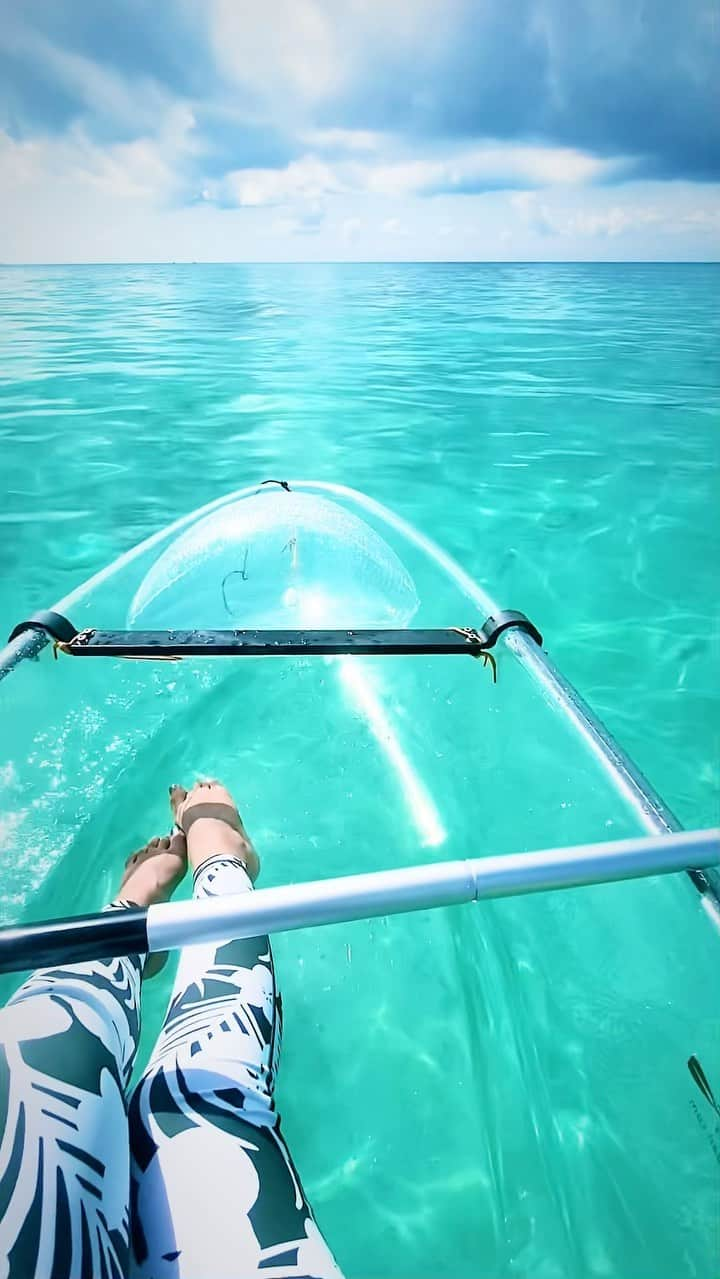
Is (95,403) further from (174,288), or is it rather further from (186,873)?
(174,288)

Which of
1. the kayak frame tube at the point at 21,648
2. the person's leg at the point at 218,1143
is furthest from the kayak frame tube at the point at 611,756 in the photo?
the kayak frame tube at the point at 21,648

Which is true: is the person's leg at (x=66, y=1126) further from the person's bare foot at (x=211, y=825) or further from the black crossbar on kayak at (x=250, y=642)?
the black crossbar on kayak at (x=250, y=642)

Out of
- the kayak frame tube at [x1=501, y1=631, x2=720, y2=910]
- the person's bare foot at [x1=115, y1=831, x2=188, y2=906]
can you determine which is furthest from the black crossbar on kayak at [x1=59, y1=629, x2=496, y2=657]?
the person's bare foot at [x1=115, y1=831, x2=188, y2=906]

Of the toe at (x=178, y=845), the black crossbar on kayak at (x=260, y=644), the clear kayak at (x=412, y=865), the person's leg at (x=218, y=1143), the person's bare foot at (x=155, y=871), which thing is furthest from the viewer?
the black crossbar on kayak at (x=260, y=644)

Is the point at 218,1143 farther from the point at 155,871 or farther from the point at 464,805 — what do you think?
the point at 464,805

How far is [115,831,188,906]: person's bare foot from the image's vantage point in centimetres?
187

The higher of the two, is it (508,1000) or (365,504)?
(365,504)

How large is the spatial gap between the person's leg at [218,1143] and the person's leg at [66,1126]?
51mm

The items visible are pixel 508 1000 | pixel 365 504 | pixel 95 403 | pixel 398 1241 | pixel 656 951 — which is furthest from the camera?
pixel 95 403

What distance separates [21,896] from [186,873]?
0.56 meters

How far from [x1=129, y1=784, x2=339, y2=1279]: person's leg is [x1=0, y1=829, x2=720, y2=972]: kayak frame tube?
0.43 metres

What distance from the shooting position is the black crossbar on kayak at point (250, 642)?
7.15ft

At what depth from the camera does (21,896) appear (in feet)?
7.04

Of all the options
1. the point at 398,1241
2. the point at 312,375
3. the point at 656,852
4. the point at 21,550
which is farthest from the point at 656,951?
the point at 312,375
